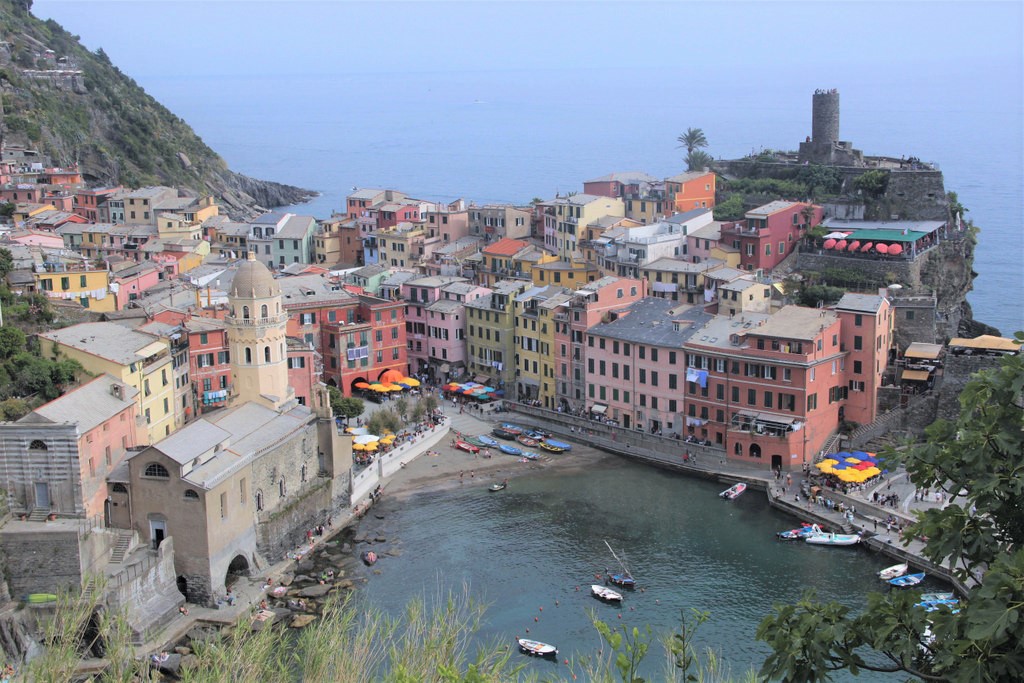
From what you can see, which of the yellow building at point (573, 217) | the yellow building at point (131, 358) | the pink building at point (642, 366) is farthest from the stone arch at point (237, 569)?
the yellow building at point (573, 217)

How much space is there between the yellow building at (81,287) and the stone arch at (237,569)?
958 inches

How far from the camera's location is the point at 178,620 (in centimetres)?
4134

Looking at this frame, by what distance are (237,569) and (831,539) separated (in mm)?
23473

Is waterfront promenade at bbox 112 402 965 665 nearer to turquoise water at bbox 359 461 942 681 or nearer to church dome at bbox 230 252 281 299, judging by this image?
turquoise water at bbox 359 461 942 681

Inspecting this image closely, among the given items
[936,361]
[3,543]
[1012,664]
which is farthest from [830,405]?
[1012,664]

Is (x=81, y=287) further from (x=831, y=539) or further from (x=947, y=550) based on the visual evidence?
(x=947, y=550)

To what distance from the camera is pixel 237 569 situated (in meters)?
45.3

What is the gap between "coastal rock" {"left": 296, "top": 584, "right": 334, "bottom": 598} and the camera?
44250mm

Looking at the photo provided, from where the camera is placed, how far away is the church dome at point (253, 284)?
52.9m

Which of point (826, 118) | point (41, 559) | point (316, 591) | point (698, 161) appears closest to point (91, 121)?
point (698, 161)

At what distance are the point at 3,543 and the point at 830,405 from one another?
37143mm

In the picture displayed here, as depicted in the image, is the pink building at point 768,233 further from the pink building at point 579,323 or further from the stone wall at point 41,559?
the stone wall at point 41,559

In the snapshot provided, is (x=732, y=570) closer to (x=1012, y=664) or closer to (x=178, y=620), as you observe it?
(x=178, y=620)

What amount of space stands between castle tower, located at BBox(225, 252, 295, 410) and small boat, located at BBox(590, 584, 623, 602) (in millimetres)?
17080
